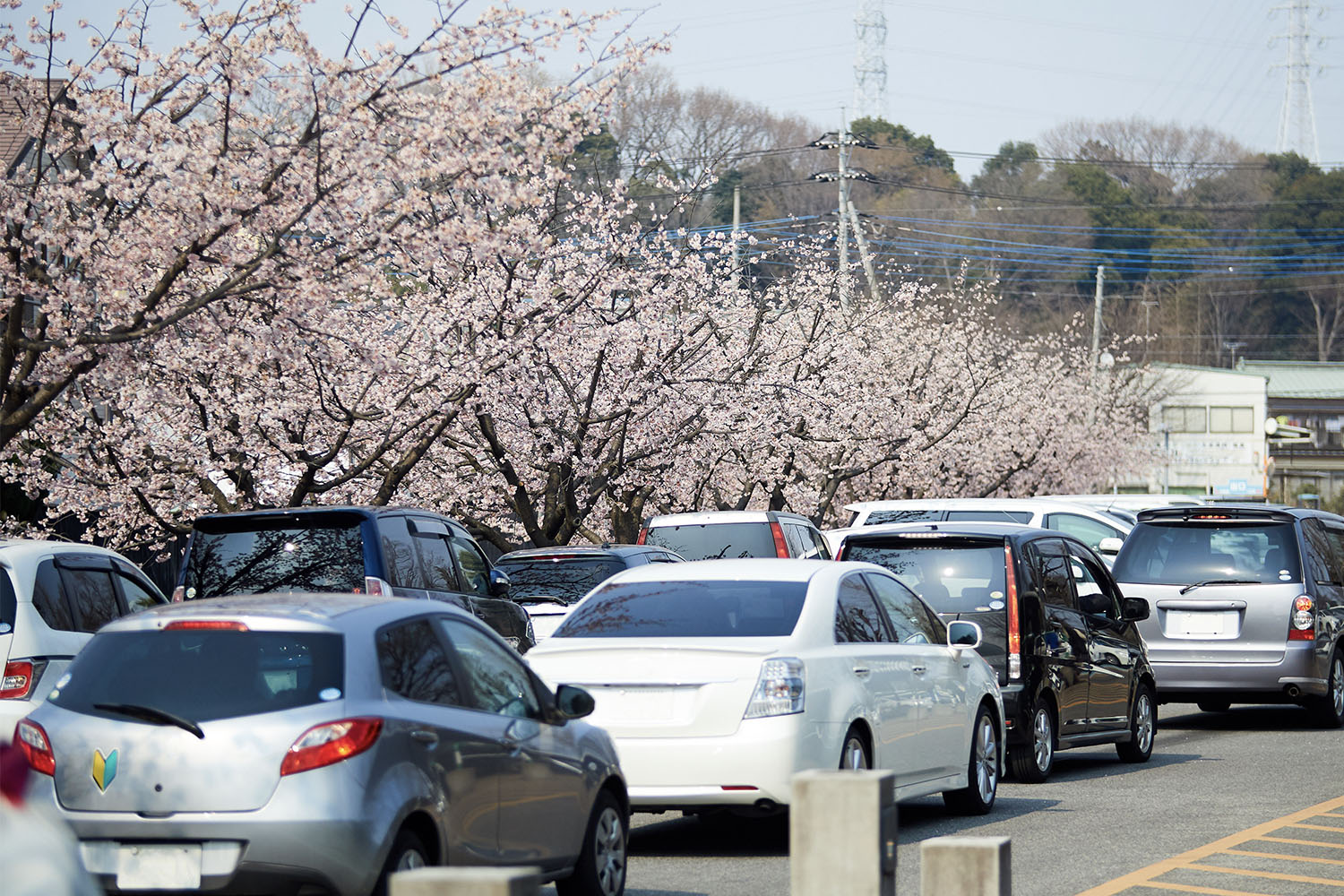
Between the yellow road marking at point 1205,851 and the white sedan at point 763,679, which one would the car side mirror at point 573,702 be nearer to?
the white sedan at point 763,679

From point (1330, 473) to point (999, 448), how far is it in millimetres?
52915

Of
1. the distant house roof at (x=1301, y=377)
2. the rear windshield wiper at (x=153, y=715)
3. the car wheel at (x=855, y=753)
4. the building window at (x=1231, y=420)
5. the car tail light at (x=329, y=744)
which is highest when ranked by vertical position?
the distant house roof at (x=1301, y=377)

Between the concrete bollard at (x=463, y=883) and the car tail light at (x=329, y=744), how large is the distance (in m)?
2.32

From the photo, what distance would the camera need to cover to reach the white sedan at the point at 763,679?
8.43 metres

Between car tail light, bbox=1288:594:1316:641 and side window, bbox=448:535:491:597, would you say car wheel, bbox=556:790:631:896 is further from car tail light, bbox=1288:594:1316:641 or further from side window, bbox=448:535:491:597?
car tail light, bbox=1288:594:1316:641

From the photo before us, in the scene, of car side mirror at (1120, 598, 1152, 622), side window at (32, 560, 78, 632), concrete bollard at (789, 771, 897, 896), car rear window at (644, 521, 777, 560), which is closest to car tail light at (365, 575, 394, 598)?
side window at (32, 560, 78, 632)

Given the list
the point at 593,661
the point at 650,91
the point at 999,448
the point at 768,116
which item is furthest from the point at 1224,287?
the point at 593,661

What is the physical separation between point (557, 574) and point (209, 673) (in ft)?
30.2

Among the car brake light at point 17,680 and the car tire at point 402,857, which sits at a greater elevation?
the car brake light at point 17,680

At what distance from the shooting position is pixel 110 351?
13.0 m

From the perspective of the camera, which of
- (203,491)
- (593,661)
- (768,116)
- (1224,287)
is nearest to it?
(593,661)

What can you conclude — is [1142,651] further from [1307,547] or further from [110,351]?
[110,351]

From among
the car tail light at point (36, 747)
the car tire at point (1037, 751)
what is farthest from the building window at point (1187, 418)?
the car tail light at point (36, 747)

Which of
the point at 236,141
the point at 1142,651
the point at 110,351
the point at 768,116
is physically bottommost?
the point at 1142,651
